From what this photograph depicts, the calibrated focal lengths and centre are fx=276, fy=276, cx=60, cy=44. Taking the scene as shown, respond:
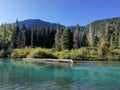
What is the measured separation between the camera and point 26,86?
2814 centimetres

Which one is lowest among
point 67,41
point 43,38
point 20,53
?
point 20,53

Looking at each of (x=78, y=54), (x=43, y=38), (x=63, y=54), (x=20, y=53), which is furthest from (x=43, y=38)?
(x=78, y=54)

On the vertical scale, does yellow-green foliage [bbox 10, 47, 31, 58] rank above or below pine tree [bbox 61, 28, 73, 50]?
below

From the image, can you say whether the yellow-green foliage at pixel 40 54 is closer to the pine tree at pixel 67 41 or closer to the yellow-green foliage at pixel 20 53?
the pine tree at pixel 67 41

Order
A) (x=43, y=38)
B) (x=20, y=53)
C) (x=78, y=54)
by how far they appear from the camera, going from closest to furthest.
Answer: (x=78, y=54) → (x=20, y=53) → (x=43, y=38)

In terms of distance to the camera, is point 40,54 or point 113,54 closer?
point 113,54

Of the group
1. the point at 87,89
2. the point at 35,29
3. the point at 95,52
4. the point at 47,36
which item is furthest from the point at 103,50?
the point at 87,89

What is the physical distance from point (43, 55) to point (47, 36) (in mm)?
26997

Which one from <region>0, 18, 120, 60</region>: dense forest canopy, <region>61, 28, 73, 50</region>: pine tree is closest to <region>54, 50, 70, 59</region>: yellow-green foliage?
<region>61, 28, 73, 50</region>: pine tree

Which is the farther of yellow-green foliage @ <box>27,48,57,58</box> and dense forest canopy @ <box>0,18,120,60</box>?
dense forest canopy @ <box>0,18,120,60</box>

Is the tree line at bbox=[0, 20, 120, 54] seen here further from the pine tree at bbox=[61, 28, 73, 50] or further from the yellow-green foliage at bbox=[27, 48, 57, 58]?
the yellow-green foliage at bbox=[27, 48, 57, 58]

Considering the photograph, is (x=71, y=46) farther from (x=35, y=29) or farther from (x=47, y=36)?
(x=35, y=29)

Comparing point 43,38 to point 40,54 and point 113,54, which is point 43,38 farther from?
point 113,54

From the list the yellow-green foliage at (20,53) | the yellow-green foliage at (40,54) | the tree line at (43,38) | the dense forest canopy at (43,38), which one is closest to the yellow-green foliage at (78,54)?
the yellow-green foliage at (40,54)
